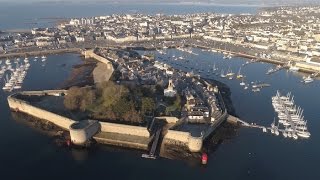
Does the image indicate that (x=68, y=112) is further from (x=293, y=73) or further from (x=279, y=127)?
(x=293, y=73)

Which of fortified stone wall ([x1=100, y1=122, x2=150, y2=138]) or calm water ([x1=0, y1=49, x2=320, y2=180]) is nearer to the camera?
calm water ([x1=0, y1=49, x2=320, y2=180])

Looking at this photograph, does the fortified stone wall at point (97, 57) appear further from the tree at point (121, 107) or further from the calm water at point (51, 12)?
the calm water at point (51, 12)

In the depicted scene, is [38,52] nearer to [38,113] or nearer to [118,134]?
[38,113]

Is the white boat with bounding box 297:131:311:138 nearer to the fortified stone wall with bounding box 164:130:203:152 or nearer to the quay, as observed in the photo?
the fortified stone wall with bounding box 164:130:203:152

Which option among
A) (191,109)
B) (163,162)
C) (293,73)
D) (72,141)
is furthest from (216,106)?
(293,73)

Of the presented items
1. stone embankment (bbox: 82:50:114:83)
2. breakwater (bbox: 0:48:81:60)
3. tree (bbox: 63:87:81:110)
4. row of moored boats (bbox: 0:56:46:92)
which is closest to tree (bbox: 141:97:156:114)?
tree (bbox: 63:87:81:110)

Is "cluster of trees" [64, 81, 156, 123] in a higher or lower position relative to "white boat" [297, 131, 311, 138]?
higher
